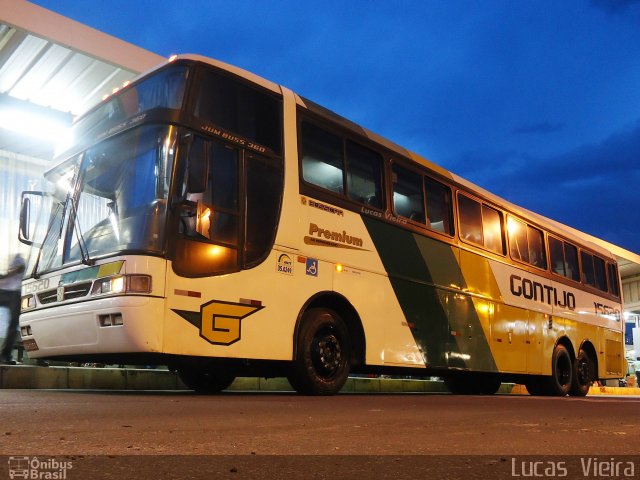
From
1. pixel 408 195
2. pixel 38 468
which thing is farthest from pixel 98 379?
pixel 38 468

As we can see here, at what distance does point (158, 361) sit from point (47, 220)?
2672mm

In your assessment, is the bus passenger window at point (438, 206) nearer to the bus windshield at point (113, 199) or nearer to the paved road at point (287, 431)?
the paved road at point (287, 431)

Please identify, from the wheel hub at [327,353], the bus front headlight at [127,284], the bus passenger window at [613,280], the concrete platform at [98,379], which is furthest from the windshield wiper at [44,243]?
the bus passenger window at [613,280]

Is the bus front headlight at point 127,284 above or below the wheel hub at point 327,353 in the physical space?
above

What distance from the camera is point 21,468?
2.59 meters

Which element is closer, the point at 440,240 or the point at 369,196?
the point at 369,196

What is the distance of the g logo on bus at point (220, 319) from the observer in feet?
20.1

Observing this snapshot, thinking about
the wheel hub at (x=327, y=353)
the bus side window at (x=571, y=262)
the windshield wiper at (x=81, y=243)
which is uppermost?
the bus side window at (x=571, y=262)

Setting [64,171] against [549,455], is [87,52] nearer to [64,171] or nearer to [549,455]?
[64,171]

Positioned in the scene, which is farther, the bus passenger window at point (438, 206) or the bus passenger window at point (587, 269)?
the bus passenger window at point (587, 269)

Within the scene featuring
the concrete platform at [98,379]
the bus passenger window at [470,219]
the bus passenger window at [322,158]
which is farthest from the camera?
the bus passenger window at [470,219]

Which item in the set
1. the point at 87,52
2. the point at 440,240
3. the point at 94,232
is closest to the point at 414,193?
the point at 440,240

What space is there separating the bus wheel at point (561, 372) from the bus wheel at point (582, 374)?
0.24 metres

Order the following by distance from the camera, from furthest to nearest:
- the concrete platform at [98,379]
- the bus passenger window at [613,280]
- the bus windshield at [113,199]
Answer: the bus passenger window at [613,280]
the concrete platform at [98,379]
the bus windshield at [113,199]
